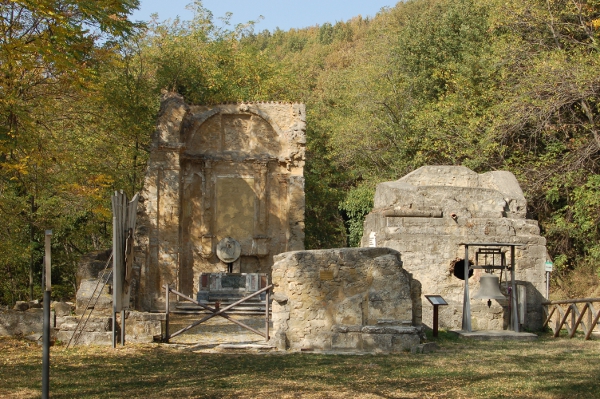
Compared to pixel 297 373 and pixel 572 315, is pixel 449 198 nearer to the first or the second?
pixel 572 315

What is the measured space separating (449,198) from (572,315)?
4.60 m

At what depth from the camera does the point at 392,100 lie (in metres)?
32.6

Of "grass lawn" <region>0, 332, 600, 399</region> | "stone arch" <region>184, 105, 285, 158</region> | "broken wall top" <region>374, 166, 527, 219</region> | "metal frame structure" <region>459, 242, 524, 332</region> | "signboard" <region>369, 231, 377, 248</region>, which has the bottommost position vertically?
"grass lawn" <region>0, 332, 600, 399</region>

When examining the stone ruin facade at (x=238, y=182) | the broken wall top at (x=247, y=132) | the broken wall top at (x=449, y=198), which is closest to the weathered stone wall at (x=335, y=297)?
the broken wall top at (x=449, y=198)

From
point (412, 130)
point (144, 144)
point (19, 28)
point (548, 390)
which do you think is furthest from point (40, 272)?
point (548, 390)

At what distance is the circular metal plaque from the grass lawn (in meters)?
12.2

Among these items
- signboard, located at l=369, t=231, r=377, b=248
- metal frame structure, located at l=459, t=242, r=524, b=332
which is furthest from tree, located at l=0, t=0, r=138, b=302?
metal frame structure, located at l=459, t=242, r=524, b=332

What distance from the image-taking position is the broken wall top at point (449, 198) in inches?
742

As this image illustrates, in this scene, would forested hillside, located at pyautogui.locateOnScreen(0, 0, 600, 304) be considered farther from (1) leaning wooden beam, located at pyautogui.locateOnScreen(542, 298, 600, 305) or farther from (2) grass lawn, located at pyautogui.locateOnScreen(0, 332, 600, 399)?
(1) leaning wooden beam, located at pyautogui.locateOnScreen(542, 298, 600, 305)

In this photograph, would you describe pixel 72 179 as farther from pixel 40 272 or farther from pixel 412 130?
pixel 412 130

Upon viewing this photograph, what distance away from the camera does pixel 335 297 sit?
13.6m

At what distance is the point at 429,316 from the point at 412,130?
14.6 m

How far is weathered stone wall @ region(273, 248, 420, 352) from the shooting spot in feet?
43.6

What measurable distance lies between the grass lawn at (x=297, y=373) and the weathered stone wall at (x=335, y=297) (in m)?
1.01
